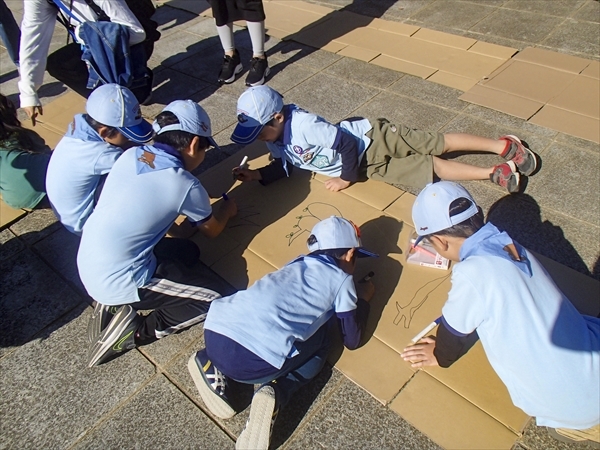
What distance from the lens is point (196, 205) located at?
228 cm

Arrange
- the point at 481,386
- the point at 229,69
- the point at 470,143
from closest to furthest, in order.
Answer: the point at 481,386 < the point at 470,143 < the point at 229,69

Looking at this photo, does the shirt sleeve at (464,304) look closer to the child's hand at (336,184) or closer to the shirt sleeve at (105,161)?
the child's hand at (336,184)

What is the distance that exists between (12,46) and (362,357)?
4578 millimetres

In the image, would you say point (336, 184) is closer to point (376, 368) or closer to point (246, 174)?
point (246, 174)

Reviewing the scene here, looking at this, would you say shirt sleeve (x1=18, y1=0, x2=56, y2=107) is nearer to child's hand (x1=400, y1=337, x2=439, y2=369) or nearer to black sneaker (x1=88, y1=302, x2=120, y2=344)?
black sneaker (x1=88, y1=302, x2=120, y2=344)

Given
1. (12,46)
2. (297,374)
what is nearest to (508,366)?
(297,374)

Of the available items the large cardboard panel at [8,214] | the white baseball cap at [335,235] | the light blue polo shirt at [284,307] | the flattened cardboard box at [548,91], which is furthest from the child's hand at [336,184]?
the large cardboard panel at [8,214]

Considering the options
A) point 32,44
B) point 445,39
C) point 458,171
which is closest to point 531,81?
point 445,39

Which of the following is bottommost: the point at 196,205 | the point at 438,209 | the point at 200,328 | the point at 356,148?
the point at 200,328

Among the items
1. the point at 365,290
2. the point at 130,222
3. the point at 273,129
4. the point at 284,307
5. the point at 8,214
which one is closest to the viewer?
the point at 284,307

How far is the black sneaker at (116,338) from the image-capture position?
2.13 metres

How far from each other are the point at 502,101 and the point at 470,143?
0.77 metres

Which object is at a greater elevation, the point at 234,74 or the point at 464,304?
the point at 464,304

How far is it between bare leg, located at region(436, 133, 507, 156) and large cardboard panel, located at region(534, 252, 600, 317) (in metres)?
0.87
